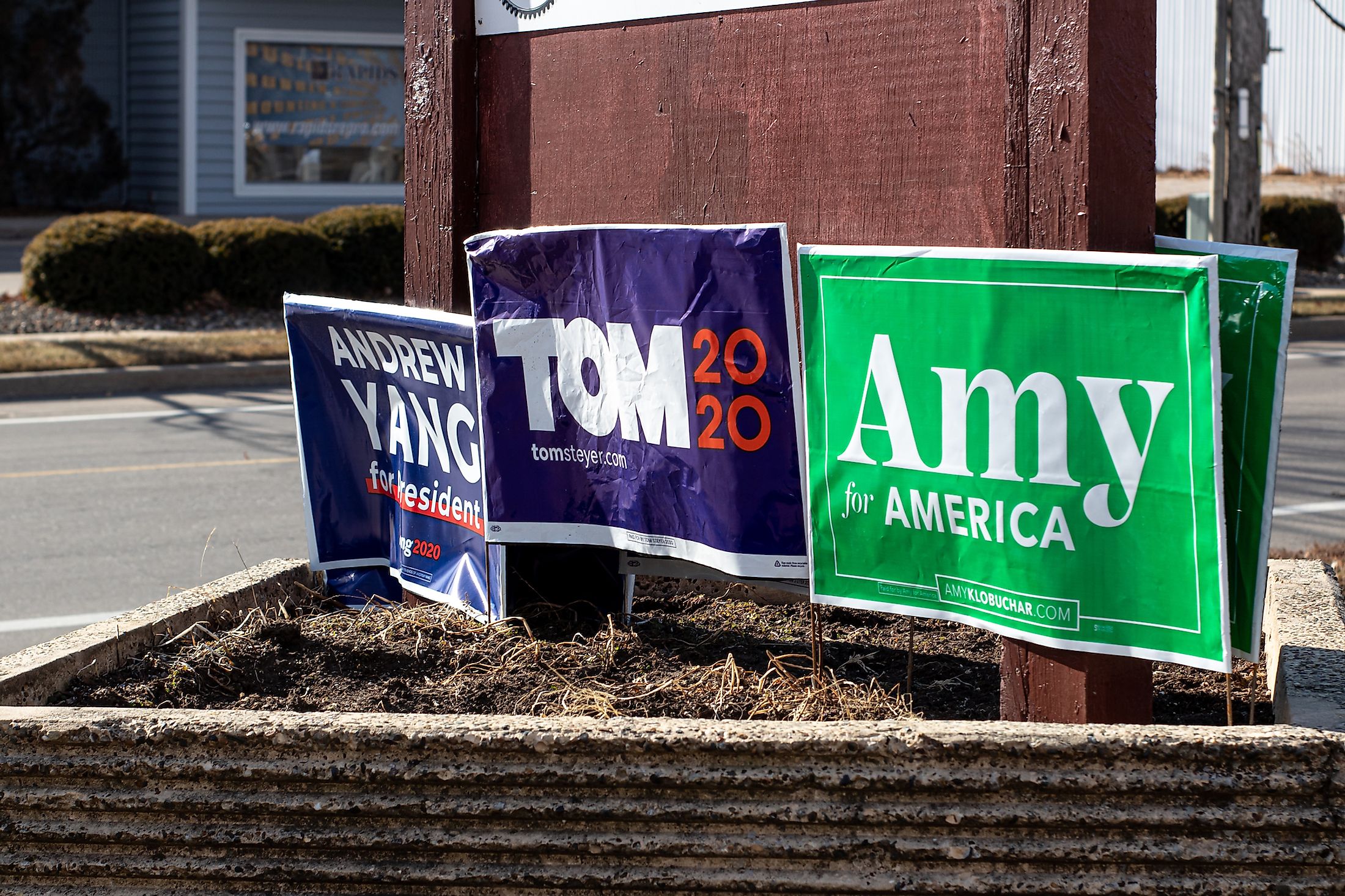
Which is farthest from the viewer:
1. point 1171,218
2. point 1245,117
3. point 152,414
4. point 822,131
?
point 1171,218

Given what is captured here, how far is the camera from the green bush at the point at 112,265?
15727mm

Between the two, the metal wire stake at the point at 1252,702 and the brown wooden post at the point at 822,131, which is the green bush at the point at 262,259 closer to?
the brown wooden post at the point at 822,131

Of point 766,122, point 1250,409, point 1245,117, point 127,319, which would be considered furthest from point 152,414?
point 1245,117

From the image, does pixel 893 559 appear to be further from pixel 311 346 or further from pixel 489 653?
pixel 311 346

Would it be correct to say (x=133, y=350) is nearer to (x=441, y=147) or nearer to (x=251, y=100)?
(x=441, y=147)

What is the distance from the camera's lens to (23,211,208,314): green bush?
A: 15727 millimetres

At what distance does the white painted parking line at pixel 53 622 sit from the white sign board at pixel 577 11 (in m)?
3.29

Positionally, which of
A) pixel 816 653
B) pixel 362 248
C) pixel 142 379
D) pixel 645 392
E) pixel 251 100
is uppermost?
pixel 251 100

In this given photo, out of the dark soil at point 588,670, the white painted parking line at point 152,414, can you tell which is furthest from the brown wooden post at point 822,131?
the white painted parking line at point 152,414

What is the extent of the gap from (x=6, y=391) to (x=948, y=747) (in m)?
11.7

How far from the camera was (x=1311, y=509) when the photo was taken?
8.09m

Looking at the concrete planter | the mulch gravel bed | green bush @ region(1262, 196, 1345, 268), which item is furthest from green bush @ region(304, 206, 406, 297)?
the concrete planter

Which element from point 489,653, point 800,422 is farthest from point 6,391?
point 800,422

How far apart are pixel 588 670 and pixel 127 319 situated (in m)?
13.8
